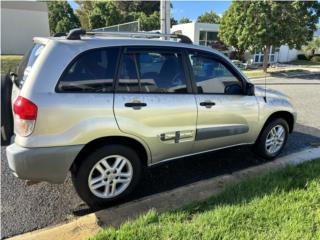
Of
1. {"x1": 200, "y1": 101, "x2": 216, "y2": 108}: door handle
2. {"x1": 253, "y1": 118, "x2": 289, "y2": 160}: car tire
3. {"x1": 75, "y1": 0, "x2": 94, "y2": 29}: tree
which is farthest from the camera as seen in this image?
{"x1": 75, "y1": 0, "x2": 94, "y2": 29}: tree

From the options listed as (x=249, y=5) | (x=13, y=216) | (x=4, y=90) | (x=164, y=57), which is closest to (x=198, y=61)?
(x=164, y=57)

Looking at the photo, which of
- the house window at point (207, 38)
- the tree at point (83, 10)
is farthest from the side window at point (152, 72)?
the tree at point (83, 10)

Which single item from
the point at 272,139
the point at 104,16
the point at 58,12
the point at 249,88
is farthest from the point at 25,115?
the point at 58,12

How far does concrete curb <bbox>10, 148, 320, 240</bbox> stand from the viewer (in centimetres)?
283

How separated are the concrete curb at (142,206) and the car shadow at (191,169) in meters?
0.25

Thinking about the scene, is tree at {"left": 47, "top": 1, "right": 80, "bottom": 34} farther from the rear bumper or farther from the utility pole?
the rear bumper

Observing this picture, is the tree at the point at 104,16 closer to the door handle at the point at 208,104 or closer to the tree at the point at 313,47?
the tree at the point at 313,47

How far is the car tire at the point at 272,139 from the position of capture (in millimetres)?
4625

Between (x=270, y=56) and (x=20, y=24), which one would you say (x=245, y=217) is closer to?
(x=20, y=24)

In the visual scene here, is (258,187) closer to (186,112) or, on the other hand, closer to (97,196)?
(186,112)

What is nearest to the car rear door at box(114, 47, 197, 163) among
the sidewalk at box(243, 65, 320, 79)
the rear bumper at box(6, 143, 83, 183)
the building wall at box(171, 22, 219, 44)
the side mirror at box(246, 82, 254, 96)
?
the rear bumper at box(6, 143, 83, 183)

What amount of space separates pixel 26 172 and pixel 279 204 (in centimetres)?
254

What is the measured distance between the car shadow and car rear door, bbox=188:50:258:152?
317 millimetres

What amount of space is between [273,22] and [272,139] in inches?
581
